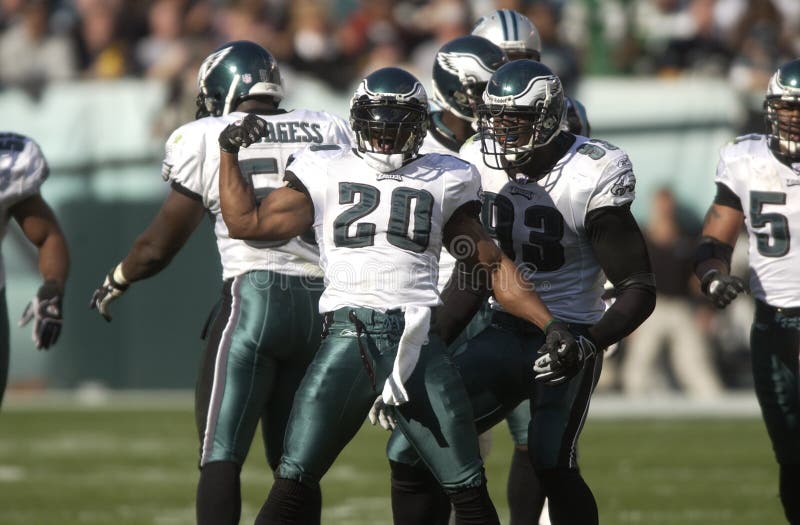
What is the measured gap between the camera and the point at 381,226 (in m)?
4.21

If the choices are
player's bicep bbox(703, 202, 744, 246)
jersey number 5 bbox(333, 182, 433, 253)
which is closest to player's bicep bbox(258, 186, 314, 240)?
jersey number 5 bbox(333, 182, 433, 253)

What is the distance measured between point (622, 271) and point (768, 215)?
93cm

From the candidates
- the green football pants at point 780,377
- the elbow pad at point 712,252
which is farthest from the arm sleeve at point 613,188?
the green football pants at point 780,377

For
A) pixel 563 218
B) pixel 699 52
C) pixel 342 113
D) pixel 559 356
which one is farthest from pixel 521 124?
pixel 699 52

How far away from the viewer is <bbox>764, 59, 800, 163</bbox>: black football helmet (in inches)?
197

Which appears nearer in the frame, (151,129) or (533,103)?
(533,103)

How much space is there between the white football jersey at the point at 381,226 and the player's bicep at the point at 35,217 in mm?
1409

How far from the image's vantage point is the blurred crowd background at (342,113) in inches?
449

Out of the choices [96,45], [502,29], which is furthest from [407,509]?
[96,45]

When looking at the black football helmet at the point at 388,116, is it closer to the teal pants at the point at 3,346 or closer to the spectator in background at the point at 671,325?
the teal pants at the point at 3,346

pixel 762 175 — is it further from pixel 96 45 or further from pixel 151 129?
pixel 96 45

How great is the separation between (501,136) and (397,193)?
56 cm

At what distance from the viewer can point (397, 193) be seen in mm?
4230

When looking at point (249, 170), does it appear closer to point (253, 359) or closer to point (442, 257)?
point (253, 359)
